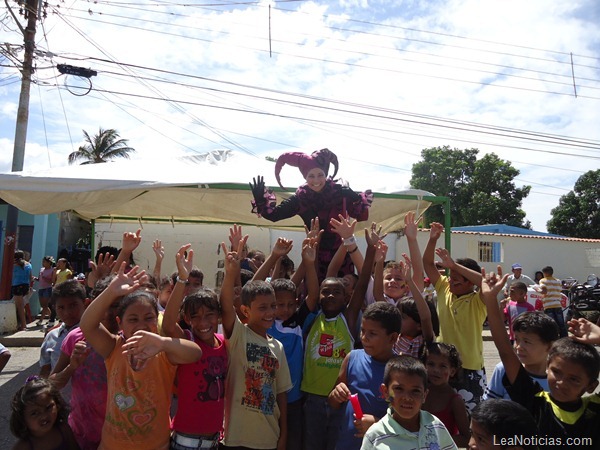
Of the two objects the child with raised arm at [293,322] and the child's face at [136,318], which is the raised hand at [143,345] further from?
the child with raised arm at [293,322]

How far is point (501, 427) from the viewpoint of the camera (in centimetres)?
174

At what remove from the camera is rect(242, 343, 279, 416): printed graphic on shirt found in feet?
7.98

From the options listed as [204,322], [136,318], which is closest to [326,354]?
[204,322]

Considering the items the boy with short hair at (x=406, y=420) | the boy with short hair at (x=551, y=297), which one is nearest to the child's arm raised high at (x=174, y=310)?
the boy with short hair at (x=406, y=420)

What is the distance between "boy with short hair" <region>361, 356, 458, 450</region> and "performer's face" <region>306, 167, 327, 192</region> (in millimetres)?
2386

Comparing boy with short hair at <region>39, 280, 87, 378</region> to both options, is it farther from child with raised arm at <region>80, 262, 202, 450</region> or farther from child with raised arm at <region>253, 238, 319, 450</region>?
child with raised arm at <region>253, 238, 319, 450</region>

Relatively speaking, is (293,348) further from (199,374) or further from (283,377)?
(199,374)

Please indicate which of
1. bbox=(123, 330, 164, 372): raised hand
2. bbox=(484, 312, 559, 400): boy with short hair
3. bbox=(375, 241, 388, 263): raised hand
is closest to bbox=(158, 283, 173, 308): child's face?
bbox=(375, 241, 388, 263): raised hand

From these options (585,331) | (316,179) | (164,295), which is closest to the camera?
(585,331)

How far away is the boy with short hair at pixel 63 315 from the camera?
283 cm

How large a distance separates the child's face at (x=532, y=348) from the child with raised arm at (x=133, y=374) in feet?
5.13

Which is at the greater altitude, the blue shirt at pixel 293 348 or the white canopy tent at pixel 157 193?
the white canopy tent at pixel 157 193

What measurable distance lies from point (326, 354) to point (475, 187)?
25.2 m

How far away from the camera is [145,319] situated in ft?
7.47
